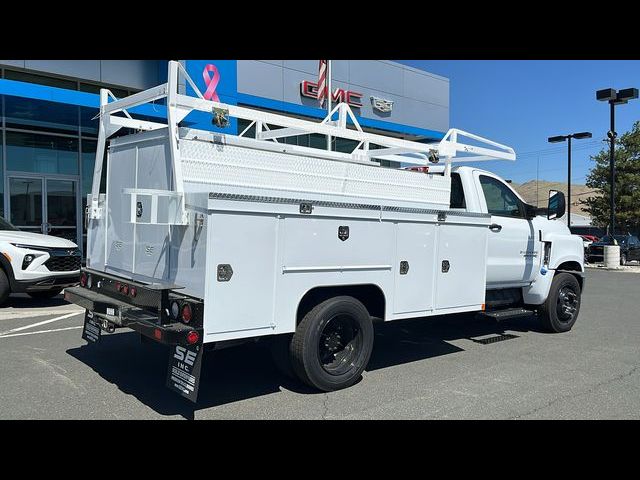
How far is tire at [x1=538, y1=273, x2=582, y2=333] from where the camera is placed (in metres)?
7.94

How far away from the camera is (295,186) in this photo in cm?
543

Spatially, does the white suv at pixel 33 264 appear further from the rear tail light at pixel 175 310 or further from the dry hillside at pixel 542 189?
the dry hillside at pixel 542 189

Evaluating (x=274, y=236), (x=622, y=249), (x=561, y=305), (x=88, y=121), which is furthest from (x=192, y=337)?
(x=622, y=249)

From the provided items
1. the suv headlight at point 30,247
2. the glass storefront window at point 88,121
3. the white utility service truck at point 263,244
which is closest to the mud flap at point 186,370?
the white utility service truck at point 263,244

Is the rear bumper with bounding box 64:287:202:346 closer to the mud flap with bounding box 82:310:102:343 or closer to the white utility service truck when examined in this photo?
the white utility service truck

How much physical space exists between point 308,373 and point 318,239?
3.87 feet

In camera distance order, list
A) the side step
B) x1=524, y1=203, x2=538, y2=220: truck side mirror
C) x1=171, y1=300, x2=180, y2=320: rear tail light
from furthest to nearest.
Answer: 1. x1=524, y1=203, x2=538, y2=220: truck side mirror
2. the side step
3. x1=171, y1=300, x2=180, y2=320: rear tail light

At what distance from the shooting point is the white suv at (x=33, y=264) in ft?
29.8

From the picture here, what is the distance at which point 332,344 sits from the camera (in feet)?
16.9

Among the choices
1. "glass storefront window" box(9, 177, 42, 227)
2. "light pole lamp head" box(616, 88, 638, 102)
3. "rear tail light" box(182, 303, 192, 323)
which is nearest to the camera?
"rear tail light" box(182, 303, 192, 323)

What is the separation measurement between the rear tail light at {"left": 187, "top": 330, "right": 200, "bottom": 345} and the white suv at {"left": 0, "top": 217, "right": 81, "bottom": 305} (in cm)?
632

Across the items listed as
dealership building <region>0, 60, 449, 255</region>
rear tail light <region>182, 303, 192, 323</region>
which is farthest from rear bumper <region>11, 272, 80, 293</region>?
rear tail light <region>182, 303, 192, 323</region>

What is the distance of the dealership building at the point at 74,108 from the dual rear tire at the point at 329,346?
917 centimetres
